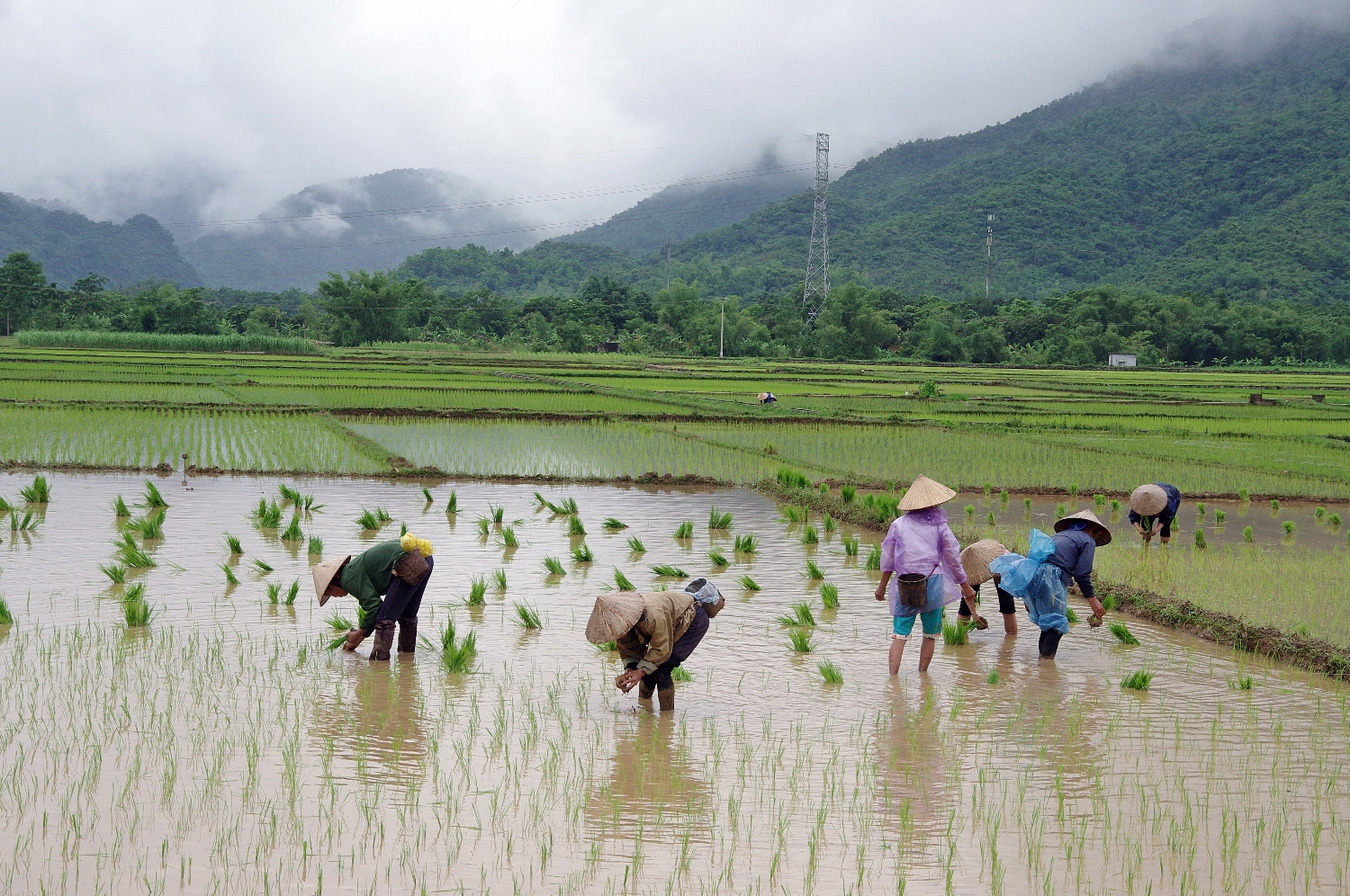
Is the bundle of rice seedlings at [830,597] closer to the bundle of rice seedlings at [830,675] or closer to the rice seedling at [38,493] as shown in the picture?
the bundle of rice seedlings at [830,675]

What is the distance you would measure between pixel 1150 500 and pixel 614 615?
591cm

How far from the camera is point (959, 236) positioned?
9456cm

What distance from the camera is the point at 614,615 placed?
484cm

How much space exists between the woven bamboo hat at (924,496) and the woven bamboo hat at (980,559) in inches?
41.7

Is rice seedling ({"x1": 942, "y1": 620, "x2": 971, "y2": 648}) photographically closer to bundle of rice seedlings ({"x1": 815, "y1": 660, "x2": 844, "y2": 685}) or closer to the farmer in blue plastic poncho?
the farmer in blue plastic poncho

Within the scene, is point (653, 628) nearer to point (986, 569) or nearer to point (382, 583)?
point (382, 583)

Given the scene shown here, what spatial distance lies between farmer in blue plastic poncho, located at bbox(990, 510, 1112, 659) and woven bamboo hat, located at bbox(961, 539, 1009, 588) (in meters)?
0.33

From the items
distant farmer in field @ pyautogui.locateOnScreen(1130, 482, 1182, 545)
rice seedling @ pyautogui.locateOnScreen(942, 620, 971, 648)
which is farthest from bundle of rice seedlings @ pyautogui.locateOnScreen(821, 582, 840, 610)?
distant farmer in field @ pyautogui.locateOnScreen(1130, 482, 1182, 545)

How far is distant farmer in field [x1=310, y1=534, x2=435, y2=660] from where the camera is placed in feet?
18.6

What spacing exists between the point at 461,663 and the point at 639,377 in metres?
27.6

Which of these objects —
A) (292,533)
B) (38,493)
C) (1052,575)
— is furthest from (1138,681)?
(38,493)

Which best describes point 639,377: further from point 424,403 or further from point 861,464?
point 861,464

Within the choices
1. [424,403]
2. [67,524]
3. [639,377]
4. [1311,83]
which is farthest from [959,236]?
[67,524]

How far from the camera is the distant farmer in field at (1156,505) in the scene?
9.17 m
